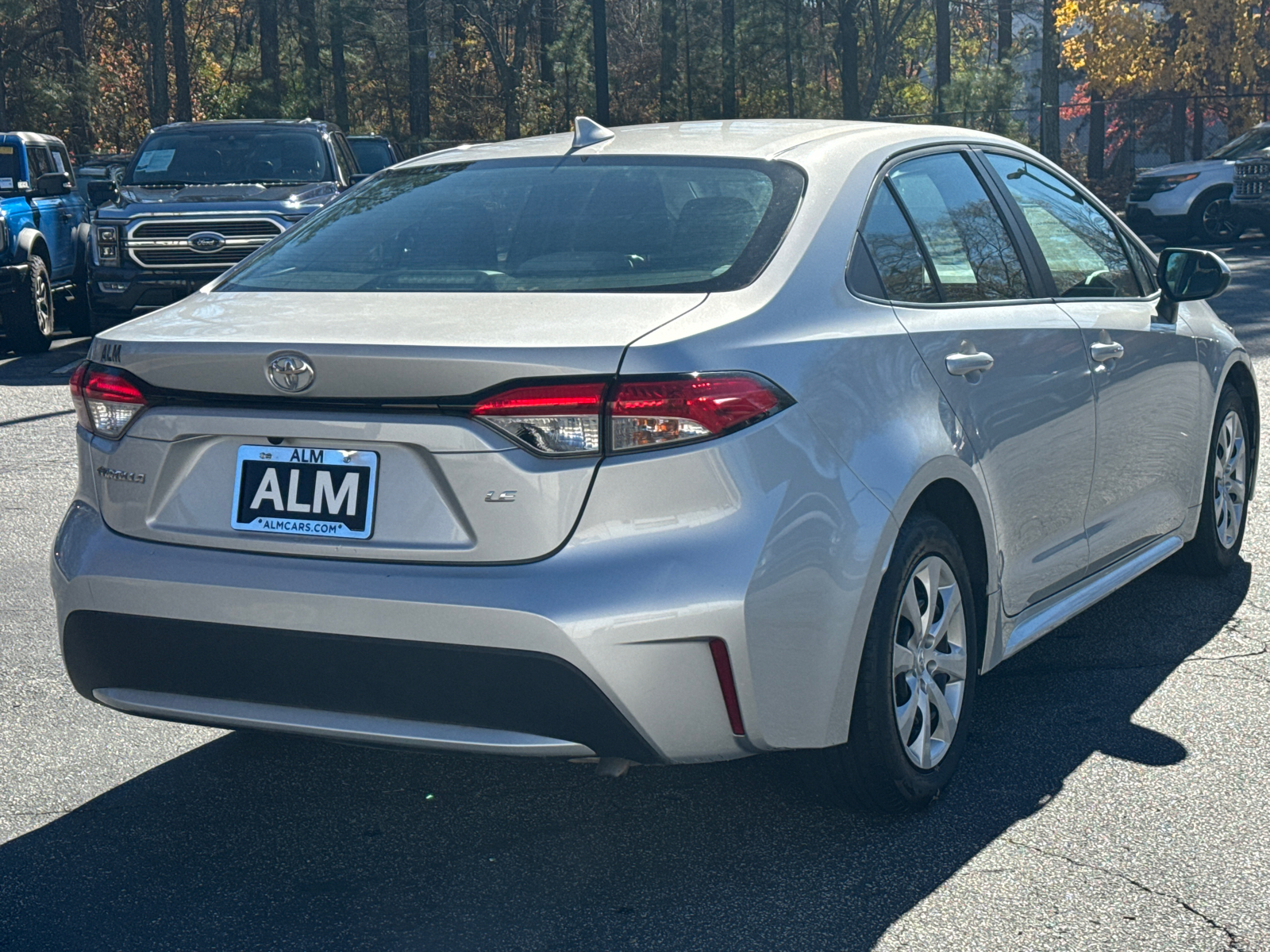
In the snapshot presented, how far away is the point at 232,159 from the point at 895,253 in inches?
442

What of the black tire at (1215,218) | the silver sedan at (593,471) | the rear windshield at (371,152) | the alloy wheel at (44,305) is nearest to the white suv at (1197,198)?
the black tire at (1215,218)

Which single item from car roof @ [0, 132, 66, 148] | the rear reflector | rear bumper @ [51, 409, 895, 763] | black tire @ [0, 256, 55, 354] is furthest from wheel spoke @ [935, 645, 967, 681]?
car roof @ [0, 132, 66, 148]

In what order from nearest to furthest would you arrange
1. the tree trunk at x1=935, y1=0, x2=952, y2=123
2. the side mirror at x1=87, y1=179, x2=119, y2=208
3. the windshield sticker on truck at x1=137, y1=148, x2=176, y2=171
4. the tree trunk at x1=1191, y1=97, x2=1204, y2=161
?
1. the side mirror at x1=87, y1=179, x2=119, y2=208
2. the windshield sticker on truck at x1=137, y1=148, x2=176, y2=171
3. the tree trunk at x1=1191, y1=97, x2=1204, y2=161
4. the tree trunk at x1=935, y1=0, x2=952, y2=123

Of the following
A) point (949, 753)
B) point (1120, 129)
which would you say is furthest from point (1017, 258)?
point (1120, 129)

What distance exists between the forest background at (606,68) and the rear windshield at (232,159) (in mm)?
13016

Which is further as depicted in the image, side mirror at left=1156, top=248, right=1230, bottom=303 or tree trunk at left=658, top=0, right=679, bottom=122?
tree trunk at left=658, top=0, right=679, bottom=122

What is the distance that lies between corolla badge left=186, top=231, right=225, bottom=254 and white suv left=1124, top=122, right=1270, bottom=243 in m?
15.5

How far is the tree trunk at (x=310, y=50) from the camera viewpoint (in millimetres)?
35688

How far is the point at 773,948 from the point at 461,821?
0.96 m

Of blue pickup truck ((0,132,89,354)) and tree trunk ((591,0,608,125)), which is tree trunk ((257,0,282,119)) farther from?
blue pickup truck ((0,132,89,354))

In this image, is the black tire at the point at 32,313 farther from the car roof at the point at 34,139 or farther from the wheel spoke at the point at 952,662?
the wheel spoke at the point at 952,662

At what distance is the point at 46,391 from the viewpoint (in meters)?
11.6

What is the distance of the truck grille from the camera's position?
1305cm

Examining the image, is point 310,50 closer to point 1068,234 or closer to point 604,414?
point 1068,234
